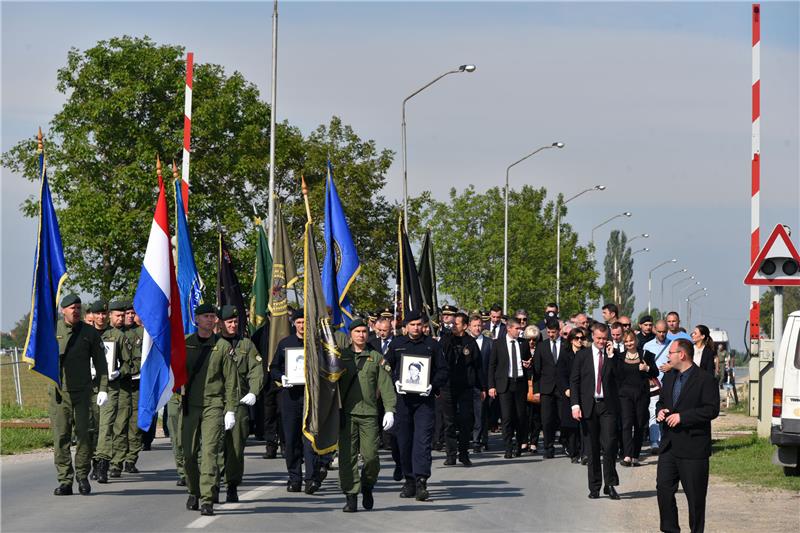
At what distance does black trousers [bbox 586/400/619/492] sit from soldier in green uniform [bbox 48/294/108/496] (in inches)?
214

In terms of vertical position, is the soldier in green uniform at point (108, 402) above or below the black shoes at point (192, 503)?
above

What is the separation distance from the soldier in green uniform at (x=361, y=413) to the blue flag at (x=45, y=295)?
10.4 feet

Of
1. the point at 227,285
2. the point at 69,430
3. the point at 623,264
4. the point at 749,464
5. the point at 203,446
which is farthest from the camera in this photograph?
the point at 623,264

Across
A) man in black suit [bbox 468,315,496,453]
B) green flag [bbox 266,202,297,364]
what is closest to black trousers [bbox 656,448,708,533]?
green flag [bbox 266,202,297,364]

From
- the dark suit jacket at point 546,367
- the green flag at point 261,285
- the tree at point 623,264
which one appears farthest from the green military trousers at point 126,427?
the tree at point 623,264

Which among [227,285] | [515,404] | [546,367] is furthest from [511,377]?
[227,285]

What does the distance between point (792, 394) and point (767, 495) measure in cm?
138

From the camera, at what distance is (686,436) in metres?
11.4

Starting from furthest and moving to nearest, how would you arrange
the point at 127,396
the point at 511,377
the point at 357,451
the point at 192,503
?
the point at 511,377
the point at 127,396
the point at 357,451
the point at 192,503

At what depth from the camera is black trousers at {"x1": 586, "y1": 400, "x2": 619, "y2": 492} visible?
15203 mm

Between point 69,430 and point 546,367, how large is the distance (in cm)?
872

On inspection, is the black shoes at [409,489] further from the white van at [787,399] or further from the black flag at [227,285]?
the black flag at [227,285]

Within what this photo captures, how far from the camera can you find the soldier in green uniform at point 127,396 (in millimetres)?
16641

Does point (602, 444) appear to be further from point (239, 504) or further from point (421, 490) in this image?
point (239, 504)
